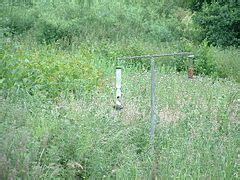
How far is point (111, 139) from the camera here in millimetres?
5805

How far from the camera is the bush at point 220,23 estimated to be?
722 inches

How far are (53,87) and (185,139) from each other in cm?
327

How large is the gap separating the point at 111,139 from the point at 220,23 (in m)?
13.6

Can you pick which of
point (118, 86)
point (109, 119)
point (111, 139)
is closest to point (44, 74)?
point (118, 86)

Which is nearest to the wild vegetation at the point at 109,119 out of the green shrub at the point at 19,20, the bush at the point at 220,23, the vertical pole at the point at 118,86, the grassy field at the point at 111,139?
the grassy field at the point at 111,139

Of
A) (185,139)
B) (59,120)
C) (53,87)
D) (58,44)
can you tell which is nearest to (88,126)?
(59,120)

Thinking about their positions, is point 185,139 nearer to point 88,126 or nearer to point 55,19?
point 88,126

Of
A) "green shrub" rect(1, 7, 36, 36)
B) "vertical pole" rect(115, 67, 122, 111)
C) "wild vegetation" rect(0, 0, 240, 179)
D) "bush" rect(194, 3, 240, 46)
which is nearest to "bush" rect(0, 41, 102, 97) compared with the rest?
"wild vegetation" rect(0, 0, 240, 179)

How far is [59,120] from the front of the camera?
6129 millimetres

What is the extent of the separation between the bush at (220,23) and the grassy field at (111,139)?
11013mm

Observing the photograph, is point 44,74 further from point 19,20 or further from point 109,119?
point 19,20

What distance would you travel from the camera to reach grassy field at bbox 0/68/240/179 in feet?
16.6

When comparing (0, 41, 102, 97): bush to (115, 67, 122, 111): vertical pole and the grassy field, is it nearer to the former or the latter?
the grassy field

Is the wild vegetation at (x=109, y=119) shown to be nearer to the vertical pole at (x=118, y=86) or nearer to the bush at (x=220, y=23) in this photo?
the vertical pole at (x=118, y=86)
